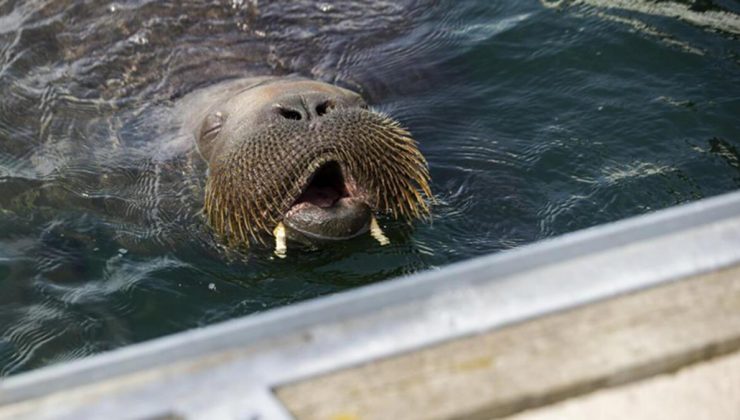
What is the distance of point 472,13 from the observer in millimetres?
8352

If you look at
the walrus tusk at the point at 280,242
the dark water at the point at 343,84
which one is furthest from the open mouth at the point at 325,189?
the dark water at the point at 343,84

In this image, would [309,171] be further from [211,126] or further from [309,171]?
[211,126]

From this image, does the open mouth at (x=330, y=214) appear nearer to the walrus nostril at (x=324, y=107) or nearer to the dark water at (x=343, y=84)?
the dark water at (x=343, y=84)

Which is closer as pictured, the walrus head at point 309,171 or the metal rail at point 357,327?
the metal rail at point 357,327

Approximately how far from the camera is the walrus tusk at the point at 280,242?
18.1ft

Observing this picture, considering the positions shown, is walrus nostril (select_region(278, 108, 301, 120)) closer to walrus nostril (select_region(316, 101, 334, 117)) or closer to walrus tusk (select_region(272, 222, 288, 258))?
walrus nostril (select_region(316, 101, 334, 117))

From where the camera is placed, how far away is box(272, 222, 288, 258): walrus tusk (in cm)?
550

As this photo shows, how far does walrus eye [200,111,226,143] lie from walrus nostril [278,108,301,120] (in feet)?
2.26

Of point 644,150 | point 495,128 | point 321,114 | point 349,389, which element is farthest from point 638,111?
point 349,389

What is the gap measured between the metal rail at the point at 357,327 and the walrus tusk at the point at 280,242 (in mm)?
3228

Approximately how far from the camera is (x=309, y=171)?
209 inches

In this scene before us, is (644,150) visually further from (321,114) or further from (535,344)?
(535,344)

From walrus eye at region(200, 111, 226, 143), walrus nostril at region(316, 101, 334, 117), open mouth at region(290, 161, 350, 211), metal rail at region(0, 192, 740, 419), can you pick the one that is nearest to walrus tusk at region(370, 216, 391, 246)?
open mouth at region(290, 161, 350, 211)

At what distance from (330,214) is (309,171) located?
0.27 m
